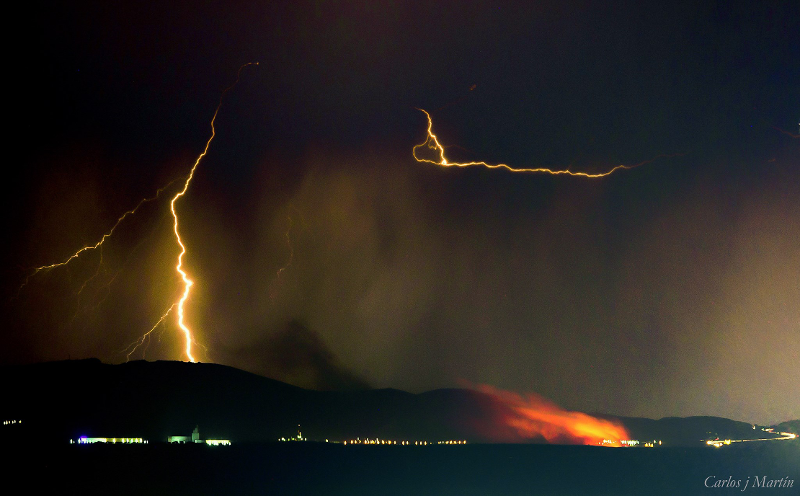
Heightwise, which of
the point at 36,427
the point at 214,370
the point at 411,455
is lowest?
the point at 411,455

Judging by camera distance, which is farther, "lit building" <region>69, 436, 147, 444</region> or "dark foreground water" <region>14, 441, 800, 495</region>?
"lit building" <region>69, 436, 147, 444</region>

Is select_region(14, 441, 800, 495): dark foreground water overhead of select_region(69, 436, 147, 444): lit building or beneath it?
beneath

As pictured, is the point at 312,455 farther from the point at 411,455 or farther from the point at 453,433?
the point at 453,433

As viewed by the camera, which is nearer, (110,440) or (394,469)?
(110,440)

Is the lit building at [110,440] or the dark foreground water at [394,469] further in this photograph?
the lit building at [110,440]

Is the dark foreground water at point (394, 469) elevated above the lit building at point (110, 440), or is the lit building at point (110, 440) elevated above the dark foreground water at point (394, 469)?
the lit building at point (110, 440)

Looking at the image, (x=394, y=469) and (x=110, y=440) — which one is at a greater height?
(x=110, y=440)

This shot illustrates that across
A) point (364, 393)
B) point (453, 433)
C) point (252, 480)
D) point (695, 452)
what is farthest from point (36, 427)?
point (695, 452)

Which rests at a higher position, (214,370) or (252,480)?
(214,370)
